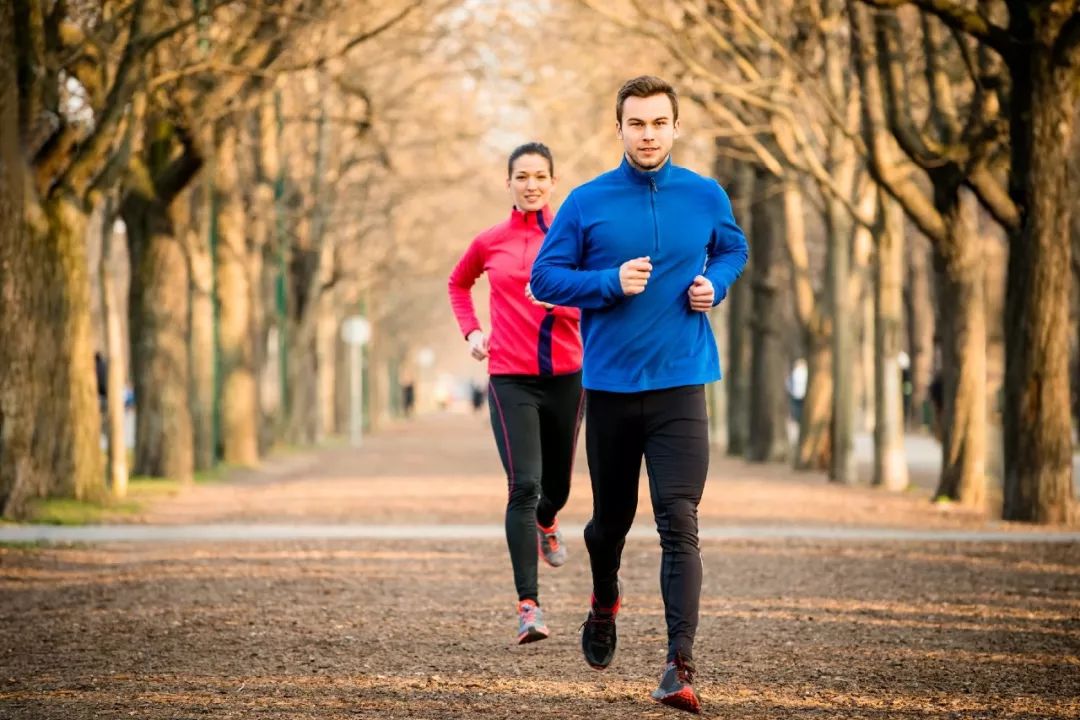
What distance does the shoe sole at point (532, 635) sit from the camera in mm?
8070

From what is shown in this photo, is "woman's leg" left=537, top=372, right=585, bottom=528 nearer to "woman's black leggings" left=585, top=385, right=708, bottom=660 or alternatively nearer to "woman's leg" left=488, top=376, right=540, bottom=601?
"woman's leg" left=488, top=376, right=540, bottom=601

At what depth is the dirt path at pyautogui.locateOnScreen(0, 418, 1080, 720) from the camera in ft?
22.7

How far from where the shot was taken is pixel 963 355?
19156 millimetres

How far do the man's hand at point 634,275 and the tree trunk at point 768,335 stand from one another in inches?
910

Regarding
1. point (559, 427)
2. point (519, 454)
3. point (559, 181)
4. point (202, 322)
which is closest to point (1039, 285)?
point (559, 427)

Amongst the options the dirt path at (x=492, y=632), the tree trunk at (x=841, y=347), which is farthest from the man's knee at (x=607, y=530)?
the tree trunk at (x=841, y=347)

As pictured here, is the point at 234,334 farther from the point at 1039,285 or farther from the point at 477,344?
the point at 477,344

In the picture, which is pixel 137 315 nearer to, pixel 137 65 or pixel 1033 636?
pixel 137 65

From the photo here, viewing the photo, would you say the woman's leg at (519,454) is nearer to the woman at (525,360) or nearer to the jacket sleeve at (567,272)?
the woman at (525,360)

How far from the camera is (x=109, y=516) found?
55.9ft

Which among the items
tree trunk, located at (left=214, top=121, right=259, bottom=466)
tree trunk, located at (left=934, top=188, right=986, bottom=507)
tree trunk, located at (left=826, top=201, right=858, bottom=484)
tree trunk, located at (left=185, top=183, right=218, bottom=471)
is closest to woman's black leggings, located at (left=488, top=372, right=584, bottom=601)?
tree trunk, located at (left=934, top=188, right=986, bottom=507)

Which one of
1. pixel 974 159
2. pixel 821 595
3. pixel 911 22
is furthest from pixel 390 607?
pixel 911 22

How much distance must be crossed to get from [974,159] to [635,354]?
458 inches

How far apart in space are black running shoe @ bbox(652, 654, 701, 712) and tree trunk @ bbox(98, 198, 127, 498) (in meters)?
13.0
